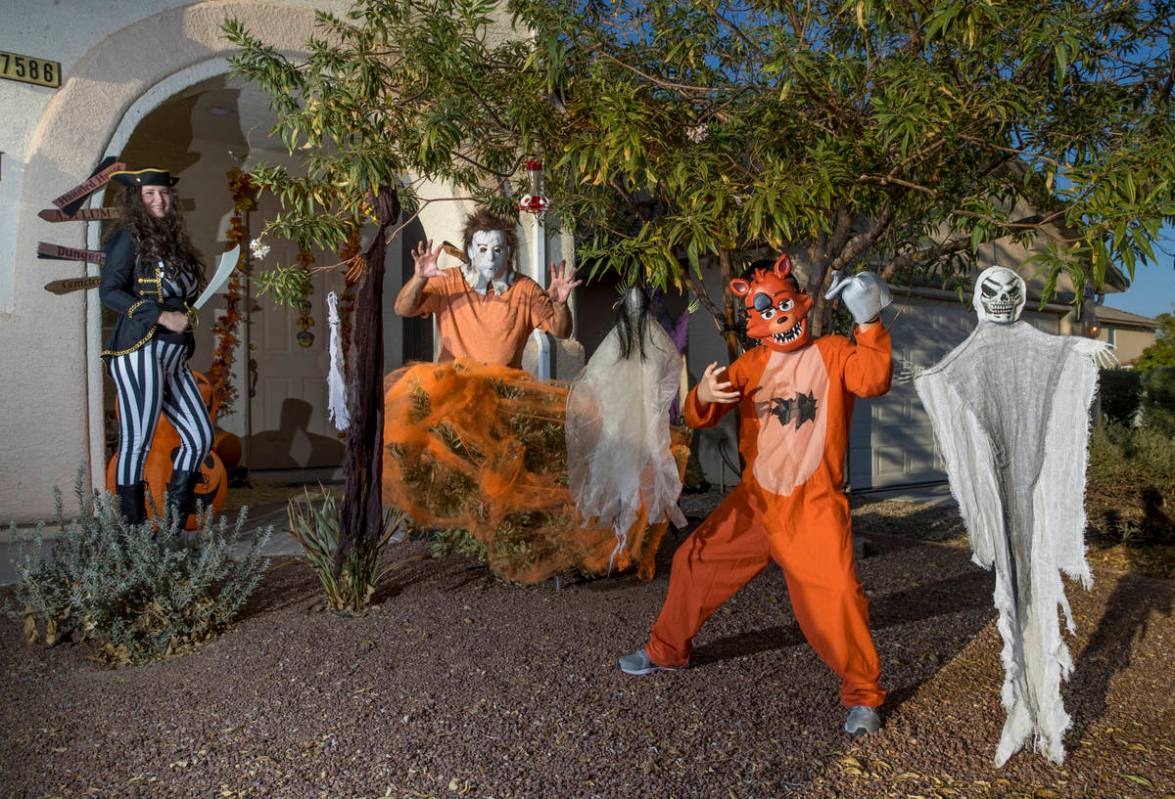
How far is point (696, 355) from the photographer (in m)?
9.40

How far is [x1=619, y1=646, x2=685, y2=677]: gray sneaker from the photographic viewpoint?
11.1ft

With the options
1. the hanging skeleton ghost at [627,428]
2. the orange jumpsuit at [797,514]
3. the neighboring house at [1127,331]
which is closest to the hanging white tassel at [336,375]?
the hanging skeleton ghost at [627,428]

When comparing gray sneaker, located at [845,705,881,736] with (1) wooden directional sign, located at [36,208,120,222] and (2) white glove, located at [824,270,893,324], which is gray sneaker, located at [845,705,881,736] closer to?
(2) white glove, located at [824,270,893,324]

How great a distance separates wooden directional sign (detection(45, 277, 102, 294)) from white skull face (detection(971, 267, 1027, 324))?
5.04 m

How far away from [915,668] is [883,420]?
6.62 metres

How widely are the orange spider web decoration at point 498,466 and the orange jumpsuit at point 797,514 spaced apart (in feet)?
2.27

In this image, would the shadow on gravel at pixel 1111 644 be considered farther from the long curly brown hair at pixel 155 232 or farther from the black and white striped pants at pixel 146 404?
the long curly brown hair at pixel 155 232

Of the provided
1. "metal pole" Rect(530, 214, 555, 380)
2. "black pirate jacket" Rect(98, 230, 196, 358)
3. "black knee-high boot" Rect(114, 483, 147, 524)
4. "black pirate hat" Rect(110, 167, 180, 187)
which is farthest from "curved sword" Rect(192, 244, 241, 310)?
"metal pole" Rect(530, 214, 555, 380)

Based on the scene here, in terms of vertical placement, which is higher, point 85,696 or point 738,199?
point 738,199

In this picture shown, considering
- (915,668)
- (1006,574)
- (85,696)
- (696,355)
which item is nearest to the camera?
(1006,574)

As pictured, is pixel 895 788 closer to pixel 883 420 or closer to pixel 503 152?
pixel 503 152

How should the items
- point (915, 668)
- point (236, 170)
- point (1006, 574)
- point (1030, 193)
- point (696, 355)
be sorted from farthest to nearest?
point (696, 355) → point (236, 170) → point (1030, 193) → point (915, 668) → point (1006, 574)

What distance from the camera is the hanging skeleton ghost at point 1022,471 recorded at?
2.69 meters

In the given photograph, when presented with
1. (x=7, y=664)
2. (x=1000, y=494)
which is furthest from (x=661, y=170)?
(x=7, y=664)
